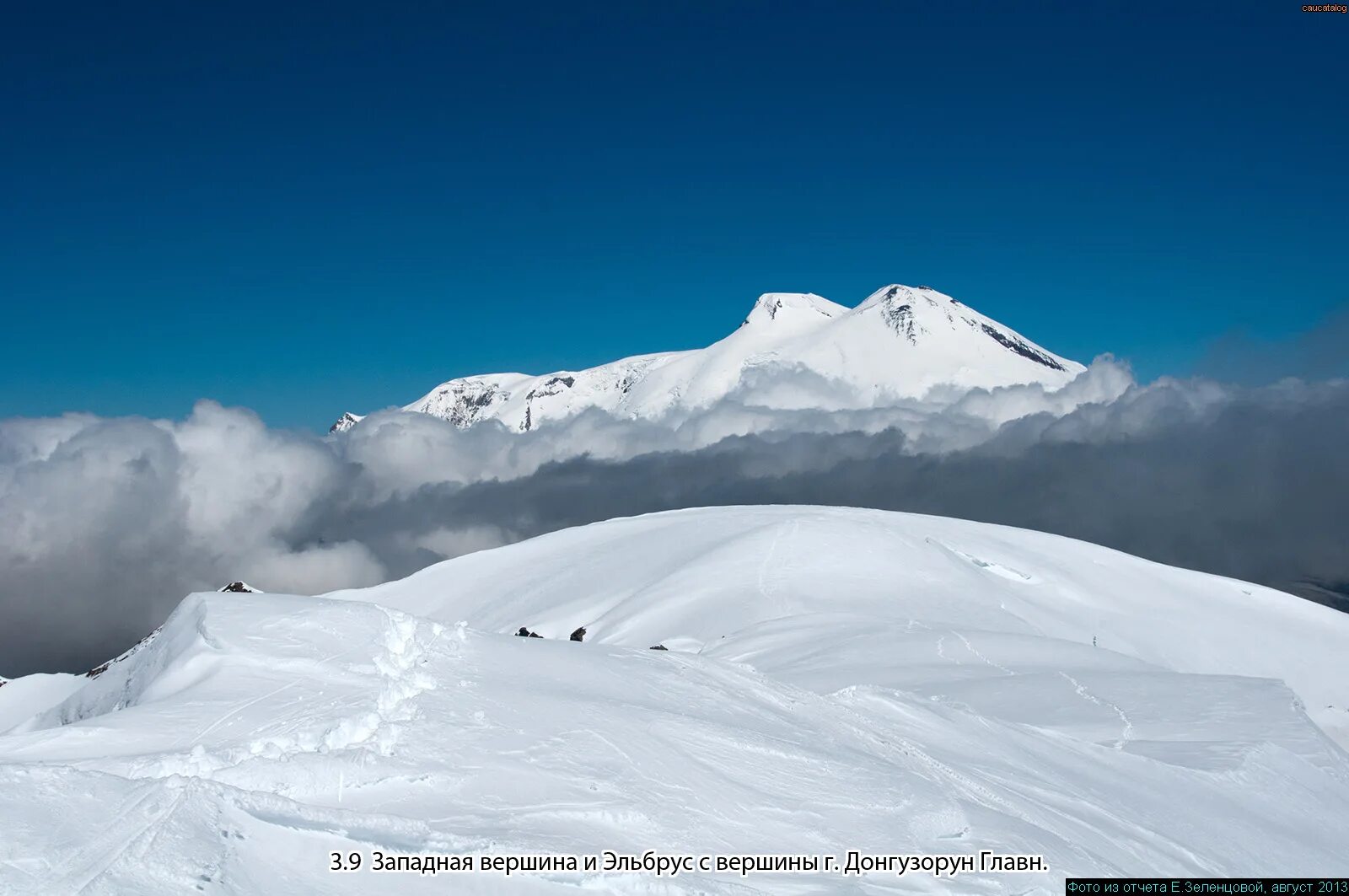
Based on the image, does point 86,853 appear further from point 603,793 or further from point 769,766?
point 769,766

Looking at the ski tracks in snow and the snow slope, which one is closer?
the snow slope

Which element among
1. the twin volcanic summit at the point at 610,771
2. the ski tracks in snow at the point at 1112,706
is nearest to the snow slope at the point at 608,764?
the twin volcanic summit at the point at 610,771

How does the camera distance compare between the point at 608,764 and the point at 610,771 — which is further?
the point at 608,764

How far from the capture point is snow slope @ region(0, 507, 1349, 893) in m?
10.2

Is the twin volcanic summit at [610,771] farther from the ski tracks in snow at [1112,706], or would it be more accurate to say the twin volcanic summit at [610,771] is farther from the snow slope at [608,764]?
the ski tracks in snow at [1112,706]

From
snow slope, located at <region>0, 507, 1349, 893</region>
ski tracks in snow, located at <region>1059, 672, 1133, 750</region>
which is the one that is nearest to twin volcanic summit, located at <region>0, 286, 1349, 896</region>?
snow slope, located at <region>0, 507, 1349, 893</region>

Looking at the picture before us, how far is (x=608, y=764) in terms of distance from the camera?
569 inches

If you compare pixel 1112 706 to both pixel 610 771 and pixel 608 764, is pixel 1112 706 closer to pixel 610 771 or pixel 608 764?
pixel 608 764

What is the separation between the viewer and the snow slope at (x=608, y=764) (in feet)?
33.6

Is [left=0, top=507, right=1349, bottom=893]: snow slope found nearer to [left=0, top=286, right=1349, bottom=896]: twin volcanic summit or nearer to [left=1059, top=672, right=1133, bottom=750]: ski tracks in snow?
[left=0, top=286, right=1349, bottom=896]: twin volcanic summit

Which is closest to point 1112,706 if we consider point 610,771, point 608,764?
point 608,764

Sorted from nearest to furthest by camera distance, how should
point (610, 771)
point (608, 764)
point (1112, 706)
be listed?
point (610, 771), point (608, 764), point (1112, 706)

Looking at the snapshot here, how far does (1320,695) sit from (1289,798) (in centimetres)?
5970

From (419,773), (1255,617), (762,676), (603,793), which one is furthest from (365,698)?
(1255,617)
